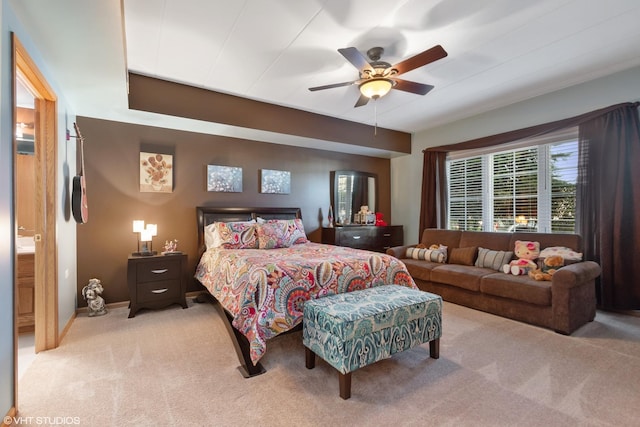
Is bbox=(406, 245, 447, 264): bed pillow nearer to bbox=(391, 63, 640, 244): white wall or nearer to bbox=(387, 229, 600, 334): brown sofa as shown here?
bbox=(387, 229, 600, 334): brown sofa

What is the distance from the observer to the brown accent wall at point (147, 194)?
3686mm

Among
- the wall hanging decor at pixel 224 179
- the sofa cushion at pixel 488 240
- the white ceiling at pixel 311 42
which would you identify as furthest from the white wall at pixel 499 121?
the wall hanging decor at pixel 224 179

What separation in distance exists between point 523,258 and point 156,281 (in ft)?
14.8

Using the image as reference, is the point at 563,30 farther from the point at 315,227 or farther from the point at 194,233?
the point at 194,233

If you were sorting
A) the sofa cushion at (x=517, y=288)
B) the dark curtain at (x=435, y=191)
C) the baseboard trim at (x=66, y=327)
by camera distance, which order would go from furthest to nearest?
1. the dark curtain at (x=435, y=191)
2. the sofa cushion at (x=517, y=288)
3. the baseboard trim at (x=66, y=327)

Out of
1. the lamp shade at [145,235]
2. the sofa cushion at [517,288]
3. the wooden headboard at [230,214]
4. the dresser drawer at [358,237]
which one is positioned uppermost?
the wooden headboard at [230,214]

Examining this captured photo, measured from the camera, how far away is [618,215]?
333 centimetres

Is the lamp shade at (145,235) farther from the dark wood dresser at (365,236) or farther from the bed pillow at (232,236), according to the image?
the dark wood dresser at (365,236)

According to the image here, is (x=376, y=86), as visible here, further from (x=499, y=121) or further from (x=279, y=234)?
(x=499, y=121)

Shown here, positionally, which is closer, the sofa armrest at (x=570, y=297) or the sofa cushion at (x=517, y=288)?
the sofa armrest at (x=570, y=297)

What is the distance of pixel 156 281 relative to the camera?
3.55 metres

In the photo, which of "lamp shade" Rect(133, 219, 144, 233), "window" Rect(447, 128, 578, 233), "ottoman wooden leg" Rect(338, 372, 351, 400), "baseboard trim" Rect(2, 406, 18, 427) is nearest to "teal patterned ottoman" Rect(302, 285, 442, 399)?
"ottoman wooden leg" Rect(338, 372, 351, 400)

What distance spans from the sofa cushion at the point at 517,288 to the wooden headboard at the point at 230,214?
2.96 m

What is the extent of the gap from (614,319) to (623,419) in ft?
7.20
